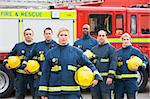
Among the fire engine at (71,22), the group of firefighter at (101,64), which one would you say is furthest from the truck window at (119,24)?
the group of firefighter at (101,64)

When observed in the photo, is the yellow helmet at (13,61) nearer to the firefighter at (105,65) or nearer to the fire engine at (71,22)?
the firefighter at (105,65)

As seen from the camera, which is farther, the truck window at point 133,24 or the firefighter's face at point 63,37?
the truck window at point 133,24

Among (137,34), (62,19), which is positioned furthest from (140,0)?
(62,19)

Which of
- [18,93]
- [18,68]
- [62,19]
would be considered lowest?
[18,93]

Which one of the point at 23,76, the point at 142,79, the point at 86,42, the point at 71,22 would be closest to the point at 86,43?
the point at 86,42

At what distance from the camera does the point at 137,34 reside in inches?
457

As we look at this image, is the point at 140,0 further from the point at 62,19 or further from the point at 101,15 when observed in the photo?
the point at 62,19

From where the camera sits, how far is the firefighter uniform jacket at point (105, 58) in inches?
291

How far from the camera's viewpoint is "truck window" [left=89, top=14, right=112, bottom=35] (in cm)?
1124

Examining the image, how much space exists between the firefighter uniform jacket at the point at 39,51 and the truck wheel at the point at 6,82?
2.96m

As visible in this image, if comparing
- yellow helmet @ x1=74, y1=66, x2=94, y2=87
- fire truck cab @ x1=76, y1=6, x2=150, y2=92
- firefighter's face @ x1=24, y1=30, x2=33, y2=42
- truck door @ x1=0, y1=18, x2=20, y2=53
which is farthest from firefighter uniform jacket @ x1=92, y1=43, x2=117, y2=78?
fire truck cab @ x1=76, y1=6, x2=150, y2=92

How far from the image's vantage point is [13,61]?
789cm

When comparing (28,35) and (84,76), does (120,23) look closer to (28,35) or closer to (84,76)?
(28,35)

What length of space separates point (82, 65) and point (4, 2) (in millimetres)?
6922
